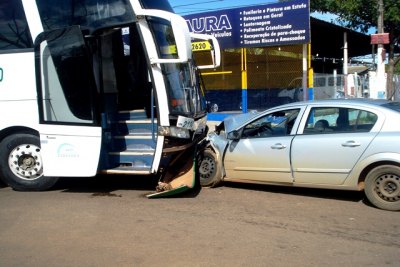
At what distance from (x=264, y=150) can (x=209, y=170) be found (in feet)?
3.86

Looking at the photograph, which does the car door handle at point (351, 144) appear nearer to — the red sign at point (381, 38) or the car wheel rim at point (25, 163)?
the car wheel rim at point (25, 163)

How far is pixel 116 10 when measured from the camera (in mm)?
7168

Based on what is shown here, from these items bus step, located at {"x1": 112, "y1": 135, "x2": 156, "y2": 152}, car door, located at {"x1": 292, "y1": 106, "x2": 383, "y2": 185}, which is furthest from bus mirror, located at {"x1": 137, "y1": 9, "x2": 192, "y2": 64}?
car door, located at {"x1": 292, "y1": 106, "x2": 383, "y2": 185}

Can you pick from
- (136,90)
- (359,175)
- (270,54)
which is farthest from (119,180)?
(270,54)

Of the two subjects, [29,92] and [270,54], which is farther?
[270,54]

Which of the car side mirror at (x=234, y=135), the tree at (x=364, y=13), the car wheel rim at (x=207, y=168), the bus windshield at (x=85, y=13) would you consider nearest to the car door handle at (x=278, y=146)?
the car side mirror at (x=234, y=135)

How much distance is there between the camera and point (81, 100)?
24.5 feet

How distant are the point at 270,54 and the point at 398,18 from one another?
20.5ft

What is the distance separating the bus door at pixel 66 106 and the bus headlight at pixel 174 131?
A: 1.04 metres

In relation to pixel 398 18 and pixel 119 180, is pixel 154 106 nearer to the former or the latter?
pixel 119 180

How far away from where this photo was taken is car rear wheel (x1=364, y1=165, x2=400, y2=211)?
6273 millimetres

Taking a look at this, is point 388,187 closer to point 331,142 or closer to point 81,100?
point 331,142

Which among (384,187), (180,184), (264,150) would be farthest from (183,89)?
(384,187)

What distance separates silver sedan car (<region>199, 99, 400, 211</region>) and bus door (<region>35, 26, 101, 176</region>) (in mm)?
→ 2075
